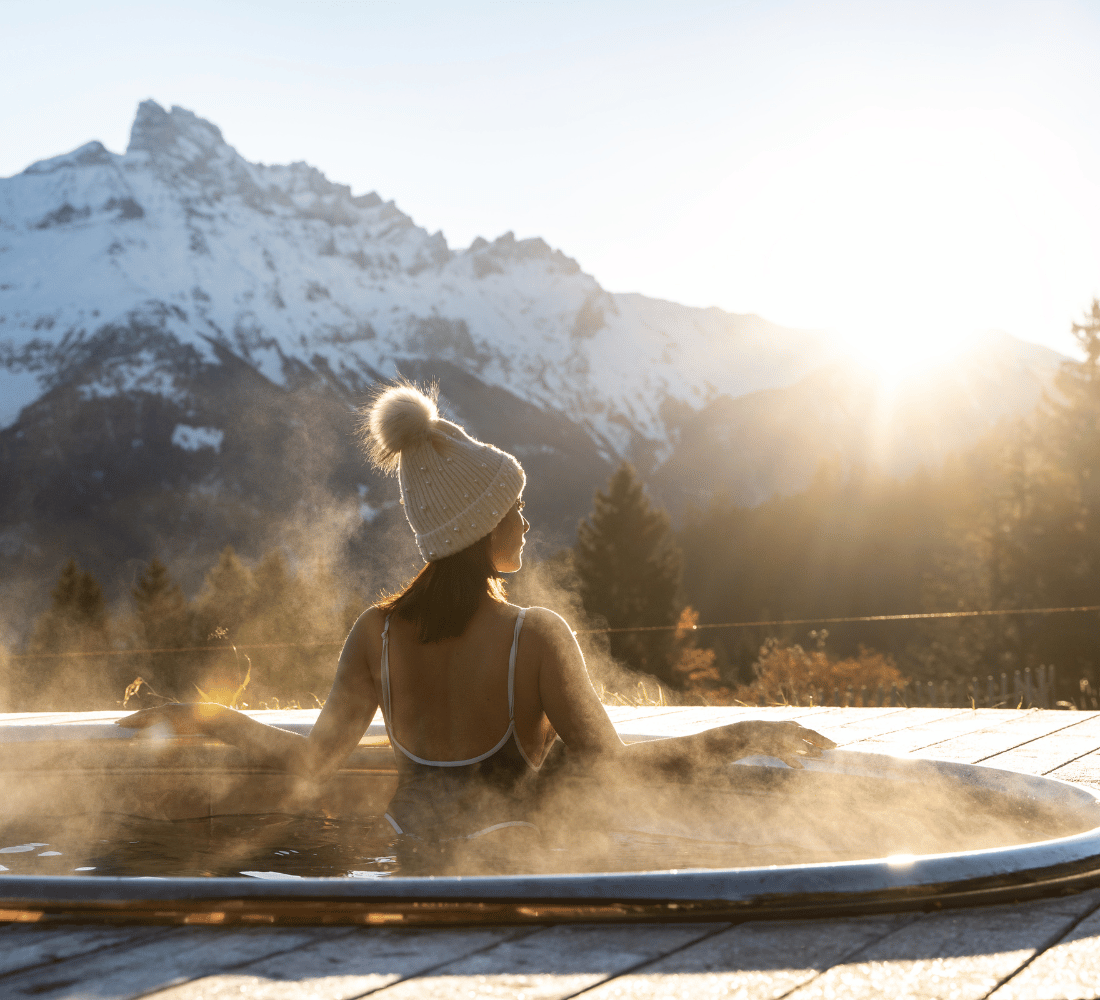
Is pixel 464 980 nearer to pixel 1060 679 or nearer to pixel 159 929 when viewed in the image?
pixel 159 929

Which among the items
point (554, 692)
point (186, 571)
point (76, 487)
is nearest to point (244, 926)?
point (554, 692)

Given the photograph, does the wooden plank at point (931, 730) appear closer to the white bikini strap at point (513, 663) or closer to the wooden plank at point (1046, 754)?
the wooden plank at point (1046, 754)

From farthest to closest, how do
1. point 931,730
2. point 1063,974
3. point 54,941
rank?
point 931,730 → point 54,941 → point 1063,974

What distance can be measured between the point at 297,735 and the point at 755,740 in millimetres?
984

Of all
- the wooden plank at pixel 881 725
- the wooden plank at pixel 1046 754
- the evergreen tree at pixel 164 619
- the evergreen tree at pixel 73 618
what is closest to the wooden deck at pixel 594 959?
the wooden plank at pixel 1046 754

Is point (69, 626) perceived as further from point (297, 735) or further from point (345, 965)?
point (345, 965)

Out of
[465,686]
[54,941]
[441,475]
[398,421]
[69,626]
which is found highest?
[398,421]

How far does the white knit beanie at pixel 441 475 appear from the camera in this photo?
75.9 inches

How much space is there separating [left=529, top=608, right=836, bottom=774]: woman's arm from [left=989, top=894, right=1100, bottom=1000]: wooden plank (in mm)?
760

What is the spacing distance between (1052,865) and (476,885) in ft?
2.54

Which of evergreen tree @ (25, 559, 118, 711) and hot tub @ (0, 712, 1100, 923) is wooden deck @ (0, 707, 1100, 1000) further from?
evergreen tree @ (25, 559, 118, 711)

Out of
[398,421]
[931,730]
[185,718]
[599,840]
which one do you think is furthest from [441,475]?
[931,730]

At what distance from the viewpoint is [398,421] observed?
197cm

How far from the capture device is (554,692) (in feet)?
6.38
